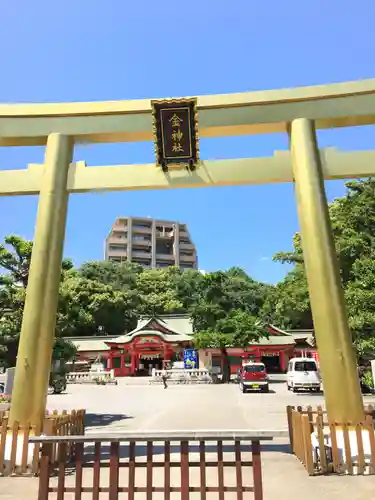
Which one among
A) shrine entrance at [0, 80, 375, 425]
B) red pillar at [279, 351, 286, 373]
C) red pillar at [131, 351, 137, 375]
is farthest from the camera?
red pillar at [131, 351, 137, 375]

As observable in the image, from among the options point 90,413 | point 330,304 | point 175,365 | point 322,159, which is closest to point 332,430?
point 330,304

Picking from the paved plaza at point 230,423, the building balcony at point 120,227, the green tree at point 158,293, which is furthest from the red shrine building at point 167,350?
the building balcony at point 120,227

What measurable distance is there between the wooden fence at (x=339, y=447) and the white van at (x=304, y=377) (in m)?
16.5

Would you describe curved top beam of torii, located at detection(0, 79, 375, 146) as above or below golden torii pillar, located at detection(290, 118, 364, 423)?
above

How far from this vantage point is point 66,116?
26.8 ft

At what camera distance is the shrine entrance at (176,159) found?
7.13 meters

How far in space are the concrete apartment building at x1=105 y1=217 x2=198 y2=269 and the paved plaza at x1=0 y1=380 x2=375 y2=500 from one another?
70.5 m

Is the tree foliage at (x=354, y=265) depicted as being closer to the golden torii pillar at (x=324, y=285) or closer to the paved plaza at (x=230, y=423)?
the paved plaza at (x=230, y=423)

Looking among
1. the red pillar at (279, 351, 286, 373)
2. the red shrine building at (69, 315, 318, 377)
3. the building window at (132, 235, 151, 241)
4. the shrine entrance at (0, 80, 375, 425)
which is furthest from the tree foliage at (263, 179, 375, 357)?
the building window at (132, 235, 151, 241)

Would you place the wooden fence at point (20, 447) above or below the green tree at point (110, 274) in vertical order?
below

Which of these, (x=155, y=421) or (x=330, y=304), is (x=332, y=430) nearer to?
(x=330, y=304)

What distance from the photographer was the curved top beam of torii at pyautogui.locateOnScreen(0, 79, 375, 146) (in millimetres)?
7855

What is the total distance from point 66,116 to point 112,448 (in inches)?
245

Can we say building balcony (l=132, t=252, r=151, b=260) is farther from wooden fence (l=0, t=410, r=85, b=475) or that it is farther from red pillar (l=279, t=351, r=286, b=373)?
wooden fence (l=0, t=410, r=85, b=475)
